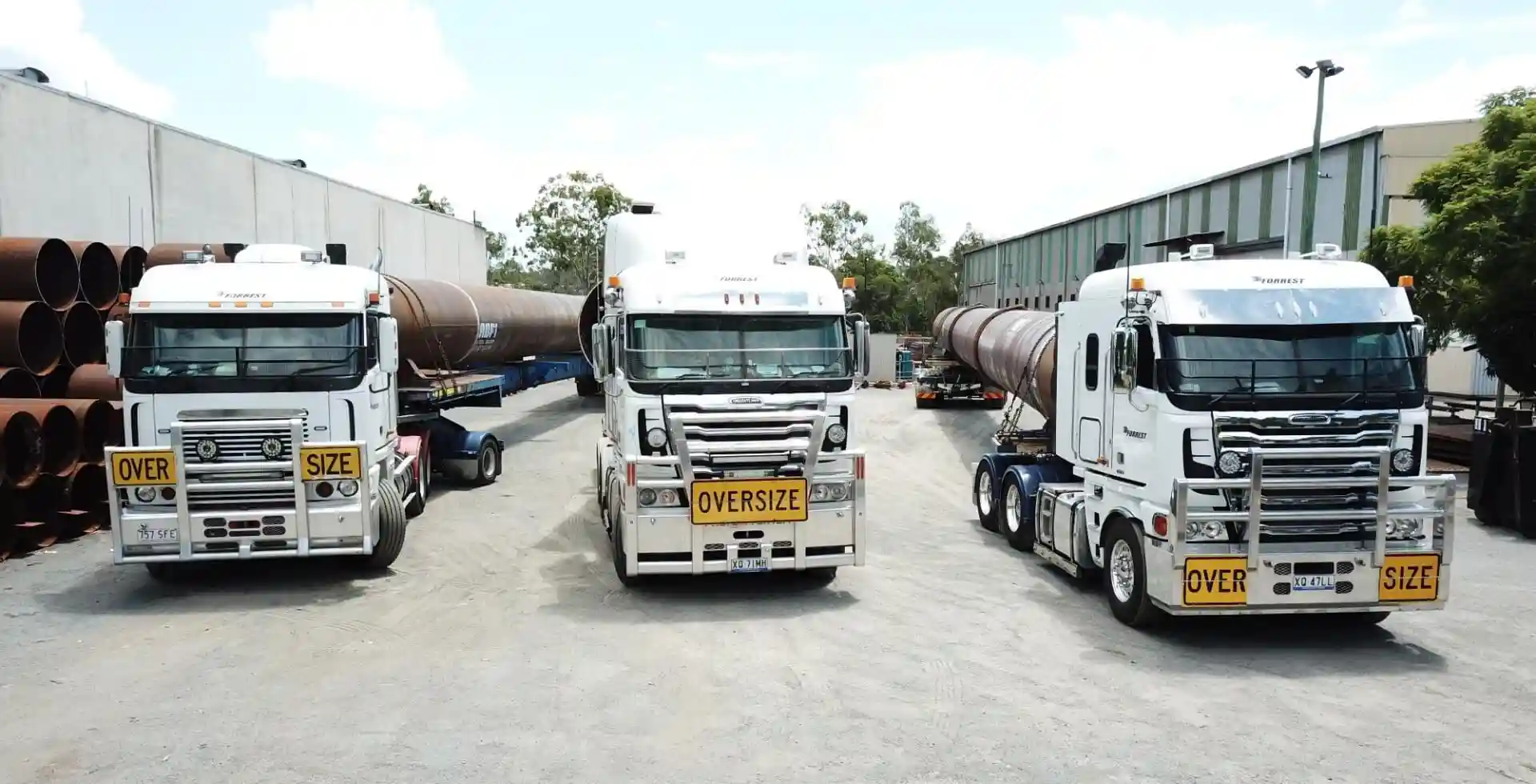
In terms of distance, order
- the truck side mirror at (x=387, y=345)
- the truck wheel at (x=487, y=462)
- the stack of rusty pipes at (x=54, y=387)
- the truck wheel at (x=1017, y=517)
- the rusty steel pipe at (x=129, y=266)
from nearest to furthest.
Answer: the truck side mirror at (x=387, y=345)
the stack of rusty pipes at (x=54, y=387)
the truck wheel at (x=1017, y=517)
the rusty steel pipe at (x=129, y=266)
the truck wheel at (x=487, y=462)

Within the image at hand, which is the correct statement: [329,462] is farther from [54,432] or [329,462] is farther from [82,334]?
[82,334]

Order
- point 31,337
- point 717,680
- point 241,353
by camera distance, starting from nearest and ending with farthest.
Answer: point 717,680, point 241,353, point 31,337

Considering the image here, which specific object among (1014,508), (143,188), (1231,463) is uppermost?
(143,188)

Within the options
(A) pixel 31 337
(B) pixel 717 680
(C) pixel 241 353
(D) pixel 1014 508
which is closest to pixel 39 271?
(A) pixel 31 337

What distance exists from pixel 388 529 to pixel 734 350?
4.29 metres

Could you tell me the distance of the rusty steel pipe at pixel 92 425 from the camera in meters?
13.1

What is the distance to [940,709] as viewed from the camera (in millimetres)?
7281

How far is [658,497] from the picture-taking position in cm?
977

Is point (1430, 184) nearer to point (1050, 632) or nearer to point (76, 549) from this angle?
point (1050, 632)

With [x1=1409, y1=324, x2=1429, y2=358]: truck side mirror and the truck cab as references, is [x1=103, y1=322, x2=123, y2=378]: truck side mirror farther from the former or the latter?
[x1=1409, y1=324, x2=1429, y2=358]: truck side mirror

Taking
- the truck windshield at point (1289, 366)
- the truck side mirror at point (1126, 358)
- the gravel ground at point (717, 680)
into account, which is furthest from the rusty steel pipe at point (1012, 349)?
the gravel ground at point (717, 680)

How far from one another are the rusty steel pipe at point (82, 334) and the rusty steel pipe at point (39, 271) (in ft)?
0.90

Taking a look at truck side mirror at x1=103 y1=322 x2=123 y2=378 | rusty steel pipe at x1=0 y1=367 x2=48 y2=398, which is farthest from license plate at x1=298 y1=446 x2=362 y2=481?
rusty steel pipe at x1=0 y1=367 x2=48 y2=398

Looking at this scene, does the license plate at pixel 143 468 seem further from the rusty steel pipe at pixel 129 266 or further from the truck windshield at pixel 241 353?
the rusty steel pipe at pixel 129 266
